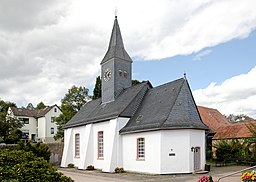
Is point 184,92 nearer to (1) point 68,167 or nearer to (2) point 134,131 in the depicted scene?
(2) point 134,131

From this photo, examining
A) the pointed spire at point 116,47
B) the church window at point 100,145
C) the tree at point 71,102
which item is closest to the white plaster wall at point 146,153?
the church window at point 100,145

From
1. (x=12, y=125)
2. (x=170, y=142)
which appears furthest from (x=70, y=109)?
(x=170, y=142)

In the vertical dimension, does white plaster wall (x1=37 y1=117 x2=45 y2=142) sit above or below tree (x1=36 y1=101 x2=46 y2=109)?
below

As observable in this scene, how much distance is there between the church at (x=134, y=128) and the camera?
22797mm

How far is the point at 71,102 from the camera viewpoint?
5019cm

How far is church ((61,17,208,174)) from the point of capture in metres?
22.8

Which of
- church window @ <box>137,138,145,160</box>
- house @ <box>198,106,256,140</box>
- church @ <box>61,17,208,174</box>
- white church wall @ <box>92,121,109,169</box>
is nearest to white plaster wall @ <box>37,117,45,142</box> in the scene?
church @ <box>61,17,208,174</box>

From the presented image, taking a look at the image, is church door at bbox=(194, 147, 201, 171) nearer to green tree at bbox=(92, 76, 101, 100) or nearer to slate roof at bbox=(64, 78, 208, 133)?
slate roof at bbox=(64, 78, 208, 133)

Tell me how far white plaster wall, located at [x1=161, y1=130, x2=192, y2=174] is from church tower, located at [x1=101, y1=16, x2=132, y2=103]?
10040 millimetres

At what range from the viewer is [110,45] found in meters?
33.8

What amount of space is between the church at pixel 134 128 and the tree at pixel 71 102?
43.6 ft

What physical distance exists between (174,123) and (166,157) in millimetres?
2407

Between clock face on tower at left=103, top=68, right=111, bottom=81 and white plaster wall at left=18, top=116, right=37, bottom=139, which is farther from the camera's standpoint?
white plaster wall at left=18, top=116, right=37, bottom=139

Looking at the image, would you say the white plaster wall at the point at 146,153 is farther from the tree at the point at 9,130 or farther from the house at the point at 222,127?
the tree at the point at 9,130
